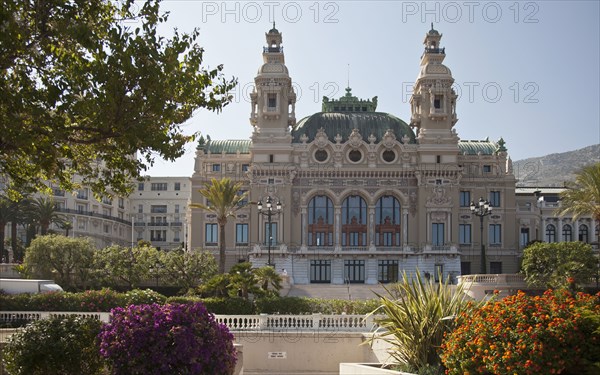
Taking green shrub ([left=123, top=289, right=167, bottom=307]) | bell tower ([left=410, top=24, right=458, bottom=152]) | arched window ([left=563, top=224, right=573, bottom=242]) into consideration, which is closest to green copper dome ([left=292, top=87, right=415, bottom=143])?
bell tower ([left=410, top=24, right=458, bottom=152])

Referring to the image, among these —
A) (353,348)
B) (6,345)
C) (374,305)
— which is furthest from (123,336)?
(374,305)

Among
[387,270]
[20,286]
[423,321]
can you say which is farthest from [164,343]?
[387,270]

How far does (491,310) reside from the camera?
19.4m

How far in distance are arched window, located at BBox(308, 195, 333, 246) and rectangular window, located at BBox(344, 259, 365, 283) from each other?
293 cm

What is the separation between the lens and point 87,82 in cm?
1906

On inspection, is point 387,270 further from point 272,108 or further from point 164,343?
point 164,343

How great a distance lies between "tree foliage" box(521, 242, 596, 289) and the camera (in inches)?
2114

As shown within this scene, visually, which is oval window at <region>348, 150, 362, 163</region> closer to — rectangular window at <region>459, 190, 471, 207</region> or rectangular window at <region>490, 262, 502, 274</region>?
rectangular window at <region>459, 190, 471, 207</region>

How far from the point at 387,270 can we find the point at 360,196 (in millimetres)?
8442

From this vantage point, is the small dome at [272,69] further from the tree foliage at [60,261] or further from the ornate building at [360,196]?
the tree foliage at [60,261]

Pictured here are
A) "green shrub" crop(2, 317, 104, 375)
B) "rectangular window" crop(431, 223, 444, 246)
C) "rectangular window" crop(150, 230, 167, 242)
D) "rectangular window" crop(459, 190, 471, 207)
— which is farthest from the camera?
"rectangular window" crop(150, 230, 167, 242)

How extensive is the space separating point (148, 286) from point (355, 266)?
28.8 metres

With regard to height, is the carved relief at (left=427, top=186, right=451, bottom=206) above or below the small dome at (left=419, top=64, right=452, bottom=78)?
below

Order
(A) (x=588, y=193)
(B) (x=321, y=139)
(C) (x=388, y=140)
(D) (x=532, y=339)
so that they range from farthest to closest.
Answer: (C) (x=388, y=140), (B) (x=321, y=139), (A) (x=588, y=193), (D) (x=532, y=339)
